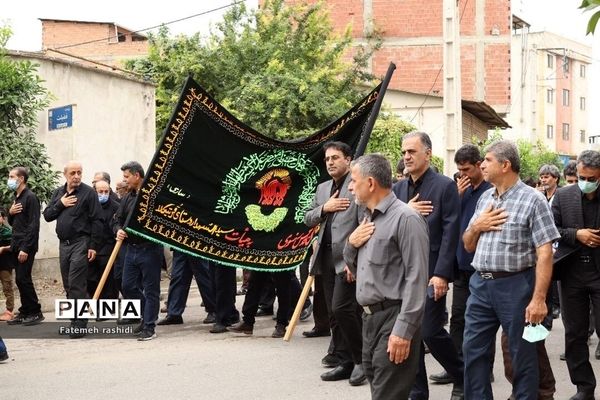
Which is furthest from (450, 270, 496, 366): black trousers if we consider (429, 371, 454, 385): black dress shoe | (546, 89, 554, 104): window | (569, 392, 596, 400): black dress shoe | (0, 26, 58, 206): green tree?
(546, 89, 554, 104): window

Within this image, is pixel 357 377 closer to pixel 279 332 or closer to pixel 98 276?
pixel 279 332

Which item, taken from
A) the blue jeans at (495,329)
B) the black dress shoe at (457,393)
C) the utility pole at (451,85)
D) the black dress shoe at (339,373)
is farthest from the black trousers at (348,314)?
the utility pole at (451,85)

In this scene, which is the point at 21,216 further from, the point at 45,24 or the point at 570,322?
the point at 45,24

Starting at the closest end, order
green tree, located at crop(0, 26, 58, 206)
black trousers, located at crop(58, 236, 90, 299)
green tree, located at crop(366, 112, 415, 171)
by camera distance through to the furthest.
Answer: black trousers, located at crop(58, 236, 90, 299), green tree, located at crop(0, 26, 58, 206), green tree, located at crop(366, 112, 415, 171)

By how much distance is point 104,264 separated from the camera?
41.2 feet

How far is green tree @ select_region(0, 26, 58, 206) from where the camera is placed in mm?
14656

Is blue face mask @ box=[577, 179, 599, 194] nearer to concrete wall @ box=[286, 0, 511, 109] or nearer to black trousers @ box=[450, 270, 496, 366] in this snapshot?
black trousers @ box=[450, 270, 496, 366]

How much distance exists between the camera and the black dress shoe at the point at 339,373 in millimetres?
8297

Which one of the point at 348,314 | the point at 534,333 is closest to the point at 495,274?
the point at 534,333

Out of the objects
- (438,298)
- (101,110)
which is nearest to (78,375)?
Result: (438,298)

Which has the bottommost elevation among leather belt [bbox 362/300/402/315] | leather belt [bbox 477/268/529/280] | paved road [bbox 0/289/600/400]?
paved road [bbox 0/289/600/400]

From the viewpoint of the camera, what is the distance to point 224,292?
11.1 metres

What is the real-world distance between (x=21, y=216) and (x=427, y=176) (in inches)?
260

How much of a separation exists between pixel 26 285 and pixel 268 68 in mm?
14141
